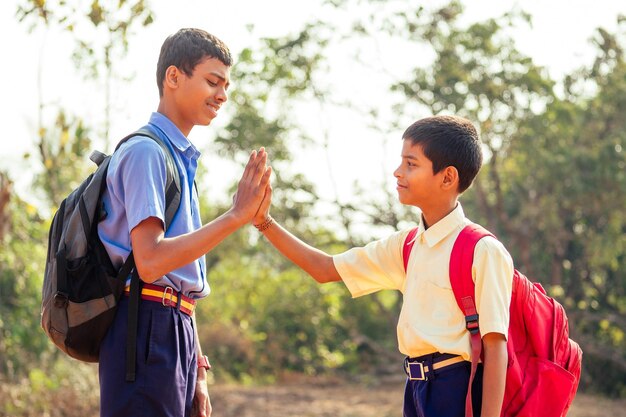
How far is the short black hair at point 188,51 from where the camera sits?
3.05 meters

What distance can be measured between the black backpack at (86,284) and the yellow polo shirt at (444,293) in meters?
0.82

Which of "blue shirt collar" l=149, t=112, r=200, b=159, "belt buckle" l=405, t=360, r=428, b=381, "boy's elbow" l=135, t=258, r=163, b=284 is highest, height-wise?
"blue shirt collar" l=149, t=112, r=200, b=159

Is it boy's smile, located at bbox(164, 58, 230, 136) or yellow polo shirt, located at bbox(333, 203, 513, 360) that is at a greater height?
boy's smile, located at bbox(164, 58, 230, 136)

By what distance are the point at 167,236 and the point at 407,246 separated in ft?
2.88

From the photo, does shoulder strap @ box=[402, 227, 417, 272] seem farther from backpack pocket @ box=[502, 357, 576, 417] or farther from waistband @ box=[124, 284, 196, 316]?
waistband @ box=[124, 284, 196, 316]

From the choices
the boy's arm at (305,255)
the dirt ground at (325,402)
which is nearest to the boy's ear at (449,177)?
the boy's arm at (305,255)

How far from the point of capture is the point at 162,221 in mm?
2750

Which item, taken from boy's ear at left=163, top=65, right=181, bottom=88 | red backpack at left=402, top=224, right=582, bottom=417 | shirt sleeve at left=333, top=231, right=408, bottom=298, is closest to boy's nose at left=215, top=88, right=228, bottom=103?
boy's ear at left=163, top=65, right=181, bottom=88

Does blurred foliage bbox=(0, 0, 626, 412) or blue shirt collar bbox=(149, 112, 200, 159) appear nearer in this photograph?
blue shirt collar bbox=(149, 112, 200, 159)

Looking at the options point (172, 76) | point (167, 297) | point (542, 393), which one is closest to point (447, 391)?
point (542, 393)

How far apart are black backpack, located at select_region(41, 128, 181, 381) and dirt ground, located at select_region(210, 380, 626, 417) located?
5.87 meters

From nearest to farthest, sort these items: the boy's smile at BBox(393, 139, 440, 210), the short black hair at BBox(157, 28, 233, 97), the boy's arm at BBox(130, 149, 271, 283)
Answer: the boy's arm at BBox(130, 149, 271, 283)
the short black hair at BBox(157, 28, 233, 97)
the boy's smile at BBox(393, 139, 440, 210)

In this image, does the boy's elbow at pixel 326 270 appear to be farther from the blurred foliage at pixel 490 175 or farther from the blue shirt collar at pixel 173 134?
the blurred foliage at pixel 490 175

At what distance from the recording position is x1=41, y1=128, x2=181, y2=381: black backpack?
9.14 ft
